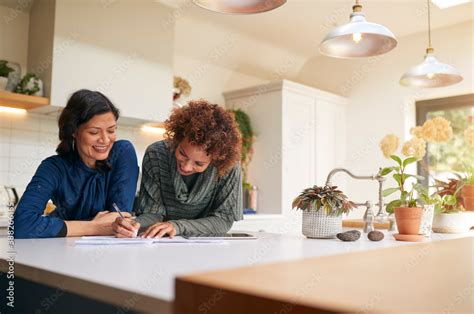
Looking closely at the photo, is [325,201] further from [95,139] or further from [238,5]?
[95,139]

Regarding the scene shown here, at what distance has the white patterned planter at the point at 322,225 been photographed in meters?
1.63

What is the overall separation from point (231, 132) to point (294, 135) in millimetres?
2804

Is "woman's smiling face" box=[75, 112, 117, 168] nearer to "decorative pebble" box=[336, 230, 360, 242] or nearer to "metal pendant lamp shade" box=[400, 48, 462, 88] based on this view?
"decorative pebble" box=[336, 230, 360, 242]

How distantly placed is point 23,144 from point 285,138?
2.28 metres

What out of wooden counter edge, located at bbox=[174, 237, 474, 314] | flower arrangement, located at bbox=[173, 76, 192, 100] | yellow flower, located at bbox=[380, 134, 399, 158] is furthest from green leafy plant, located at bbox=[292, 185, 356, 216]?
flower arrangement, located at bbox=[173, 76, 192, 100]

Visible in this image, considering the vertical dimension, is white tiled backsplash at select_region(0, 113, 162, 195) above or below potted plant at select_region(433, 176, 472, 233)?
above

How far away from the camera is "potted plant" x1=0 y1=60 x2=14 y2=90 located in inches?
123

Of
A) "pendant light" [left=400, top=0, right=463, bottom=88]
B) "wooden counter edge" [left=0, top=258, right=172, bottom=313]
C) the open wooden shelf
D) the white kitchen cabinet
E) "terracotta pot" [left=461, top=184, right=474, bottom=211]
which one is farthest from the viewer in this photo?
the white kitchen cabinet

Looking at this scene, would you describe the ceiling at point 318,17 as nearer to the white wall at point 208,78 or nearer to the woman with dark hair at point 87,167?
the white wall at point 208,78

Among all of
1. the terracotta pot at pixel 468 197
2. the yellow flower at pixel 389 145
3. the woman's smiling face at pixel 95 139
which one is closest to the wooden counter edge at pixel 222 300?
the woman's smiling face at pixel 95 139

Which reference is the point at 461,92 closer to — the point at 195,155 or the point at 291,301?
the point at 195,155

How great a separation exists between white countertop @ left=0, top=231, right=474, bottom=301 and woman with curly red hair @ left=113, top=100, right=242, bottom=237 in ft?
1.48

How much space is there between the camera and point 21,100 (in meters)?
3.03

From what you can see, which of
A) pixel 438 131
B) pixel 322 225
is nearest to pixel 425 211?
pixel 322 225
